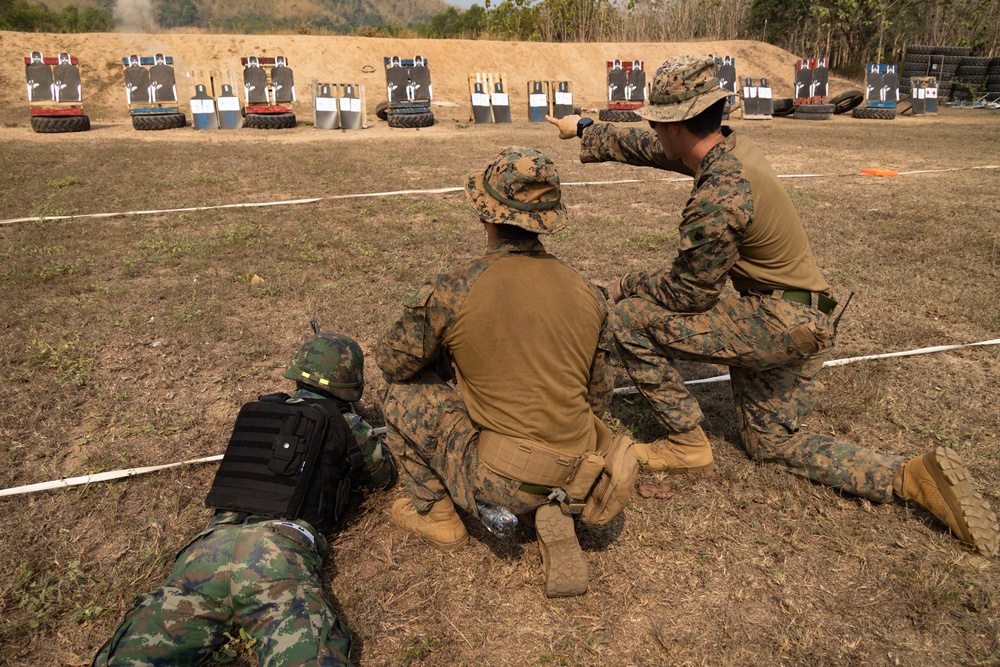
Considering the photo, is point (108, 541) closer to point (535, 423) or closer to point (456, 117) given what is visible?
point (535, 423)

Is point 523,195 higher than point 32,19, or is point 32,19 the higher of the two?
point 32,19

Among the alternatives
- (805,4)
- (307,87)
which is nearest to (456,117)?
(307,87)

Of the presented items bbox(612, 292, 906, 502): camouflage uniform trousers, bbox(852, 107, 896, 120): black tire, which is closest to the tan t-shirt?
bbox(612, 292, 906, 502): camouflage uniform trousers

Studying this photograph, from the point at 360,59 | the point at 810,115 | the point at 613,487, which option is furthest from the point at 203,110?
the point at 810,115

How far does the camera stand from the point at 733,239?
10.7 ft

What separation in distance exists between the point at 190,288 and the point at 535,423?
440cm

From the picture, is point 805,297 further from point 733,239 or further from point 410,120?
point 410,120

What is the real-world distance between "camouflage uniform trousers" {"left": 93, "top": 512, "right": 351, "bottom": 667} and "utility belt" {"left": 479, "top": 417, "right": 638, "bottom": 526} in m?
0.81

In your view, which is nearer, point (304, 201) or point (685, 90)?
point (685, 90)

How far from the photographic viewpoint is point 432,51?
27078 millimetres

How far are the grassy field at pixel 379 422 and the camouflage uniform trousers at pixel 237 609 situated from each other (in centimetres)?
21

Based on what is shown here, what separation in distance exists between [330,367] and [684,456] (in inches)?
74.5

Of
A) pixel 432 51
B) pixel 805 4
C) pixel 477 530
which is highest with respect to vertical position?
pixel 805 4

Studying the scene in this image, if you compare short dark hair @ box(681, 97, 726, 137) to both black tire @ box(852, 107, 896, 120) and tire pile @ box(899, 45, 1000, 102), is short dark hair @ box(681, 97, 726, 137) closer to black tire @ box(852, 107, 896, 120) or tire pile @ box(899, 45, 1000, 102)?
black tire @ box(852, 107, 896, 120)
